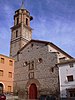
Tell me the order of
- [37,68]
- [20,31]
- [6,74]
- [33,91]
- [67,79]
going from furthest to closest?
[20,31], [6,74], [37,68], [33,91], [67,79]

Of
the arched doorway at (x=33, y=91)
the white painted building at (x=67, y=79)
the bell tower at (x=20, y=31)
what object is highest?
the bell tower at (x=20, y=31)

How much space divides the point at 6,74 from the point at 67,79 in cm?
1337

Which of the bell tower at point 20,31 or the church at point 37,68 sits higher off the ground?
the bell tower at point 20,31

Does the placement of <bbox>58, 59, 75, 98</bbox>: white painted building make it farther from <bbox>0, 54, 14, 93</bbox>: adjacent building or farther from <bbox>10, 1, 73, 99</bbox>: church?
<bbox>0, 54, 14, 93</bbox>: adjacent building

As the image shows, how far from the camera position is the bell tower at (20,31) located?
4166 centimetres

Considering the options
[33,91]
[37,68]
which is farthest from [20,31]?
[33,91]

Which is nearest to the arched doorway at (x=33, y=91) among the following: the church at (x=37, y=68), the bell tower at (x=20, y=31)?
the church at (x=37, y=68)

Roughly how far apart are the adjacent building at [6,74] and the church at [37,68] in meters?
1.07

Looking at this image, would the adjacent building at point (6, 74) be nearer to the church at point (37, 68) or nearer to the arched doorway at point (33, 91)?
the church at point (37, 68)

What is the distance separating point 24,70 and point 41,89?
6.18 metres

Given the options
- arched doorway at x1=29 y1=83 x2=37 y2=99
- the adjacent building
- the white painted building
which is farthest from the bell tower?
the white painted building

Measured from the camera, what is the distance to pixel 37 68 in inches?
1298

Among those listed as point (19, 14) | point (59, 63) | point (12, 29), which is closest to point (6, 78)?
point (59, 63)

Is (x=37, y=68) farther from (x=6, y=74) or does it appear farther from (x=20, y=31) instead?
(x=20, y=31)
